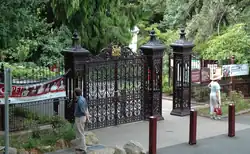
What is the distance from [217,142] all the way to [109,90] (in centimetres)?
372

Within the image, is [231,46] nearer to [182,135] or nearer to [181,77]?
[181,77]

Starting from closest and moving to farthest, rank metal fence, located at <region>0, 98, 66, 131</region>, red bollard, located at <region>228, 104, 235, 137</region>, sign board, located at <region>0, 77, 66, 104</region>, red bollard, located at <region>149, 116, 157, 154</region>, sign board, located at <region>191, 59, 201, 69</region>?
red bollard, located at <region>149, 116, 157, 154</region> → sign board, located at <region>0, 77, 66, 104</region> → metal fence, located at <region>0, 98, 66, 131</region> → red bollard, located at <region>228, 104, 235, 137</region> → sign board, located at <region>191, 59, 201, 69</region>

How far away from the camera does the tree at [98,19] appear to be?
2359 centimetres

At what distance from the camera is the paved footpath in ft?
42.7

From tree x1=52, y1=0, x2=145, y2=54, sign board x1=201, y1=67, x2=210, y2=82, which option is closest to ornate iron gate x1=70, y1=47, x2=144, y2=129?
sign board x1=201, y1=67, x2=210, y2=82

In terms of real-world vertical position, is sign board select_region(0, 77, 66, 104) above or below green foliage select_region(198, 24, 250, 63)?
below

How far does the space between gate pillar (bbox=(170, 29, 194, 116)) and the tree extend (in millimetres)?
6445

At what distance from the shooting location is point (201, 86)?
19.8 metres

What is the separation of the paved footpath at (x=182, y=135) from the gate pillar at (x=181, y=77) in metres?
0.52

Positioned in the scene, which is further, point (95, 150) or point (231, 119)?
point (231, 119)

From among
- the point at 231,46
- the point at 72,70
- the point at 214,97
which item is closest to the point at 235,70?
the point at 231,46

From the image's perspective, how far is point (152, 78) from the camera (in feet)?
53.3

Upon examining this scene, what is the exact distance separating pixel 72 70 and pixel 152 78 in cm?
297

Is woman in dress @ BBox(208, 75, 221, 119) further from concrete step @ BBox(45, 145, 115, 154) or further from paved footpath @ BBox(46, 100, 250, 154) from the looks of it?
concrete step @ BBox(45, 145, 115, 154)
